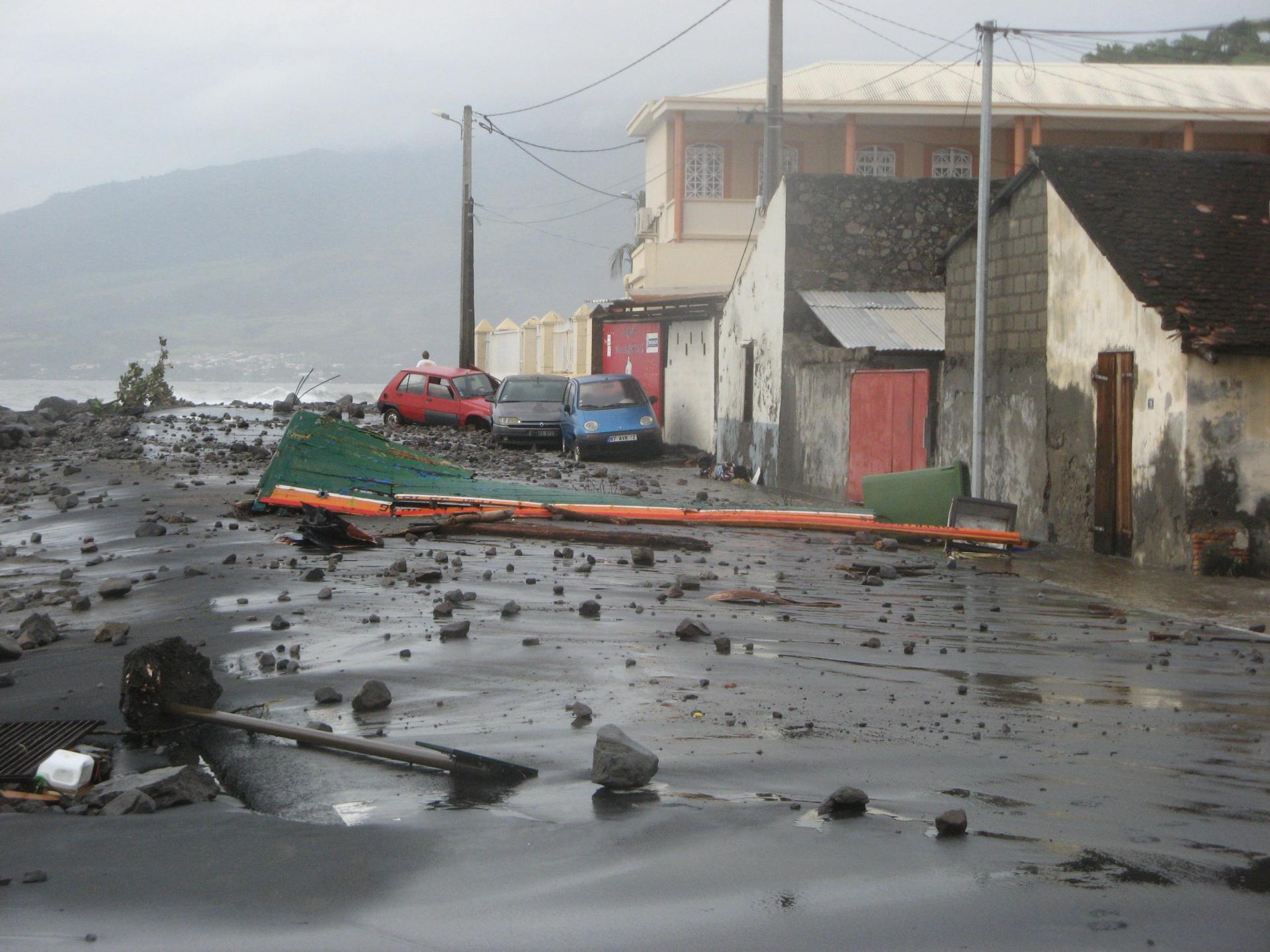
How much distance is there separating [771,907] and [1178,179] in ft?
46.3

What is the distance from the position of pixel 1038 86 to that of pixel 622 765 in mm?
37311

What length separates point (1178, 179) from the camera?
51.7 feet

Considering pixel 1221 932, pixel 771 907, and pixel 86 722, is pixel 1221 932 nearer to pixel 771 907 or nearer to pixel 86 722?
pixel 771 907

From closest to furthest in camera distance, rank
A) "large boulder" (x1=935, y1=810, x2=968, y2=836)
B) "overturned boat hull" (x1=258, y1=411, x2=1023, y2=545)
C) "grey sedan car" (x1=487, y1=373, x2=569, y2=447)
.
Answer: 1. "large boulder" (x1=935, y1=810, x2=968, y2=836)
2. "overturned boat hull" (x1=258, y1=411, x2=1023, y2=545)
3. "grey sedan car" (x1=487, y1=373, x2=569, y2=447)

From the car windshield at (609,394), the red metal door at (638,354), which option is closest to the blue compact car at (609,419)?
the car windshield at (609,394)

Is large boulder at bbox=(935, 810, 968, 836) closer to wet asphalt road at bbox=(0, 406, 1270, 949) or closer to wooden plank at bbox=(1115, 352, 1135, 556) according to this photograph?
wet asphalt road at bbox=(0, 406, 1270, 949)

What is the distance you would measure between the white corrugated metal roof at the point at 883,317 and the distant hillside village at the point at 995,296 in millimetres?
53

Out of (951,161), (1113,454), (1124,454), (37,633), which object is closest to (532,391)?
(951,161)

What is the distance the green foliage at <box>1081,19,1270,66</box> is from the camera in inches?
1946

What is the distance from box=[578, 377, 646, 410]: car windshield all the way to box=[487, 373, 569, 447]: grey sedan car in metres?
1.90

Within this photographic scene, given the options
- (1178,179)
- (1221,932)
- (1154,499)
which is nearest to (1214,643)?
(1154,499)

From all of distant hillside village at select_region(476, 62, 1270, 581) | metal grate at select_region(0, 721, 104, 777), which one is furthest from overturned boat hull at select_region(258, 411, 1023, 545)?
metal grate at select_region(0, 721, 104, 777)

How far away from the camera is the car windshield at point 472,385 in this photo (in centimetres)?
3297

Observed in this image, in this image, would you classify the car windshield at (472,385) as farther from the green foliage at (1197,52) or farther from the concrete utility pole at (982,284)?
the green foliage at (1197,52)
